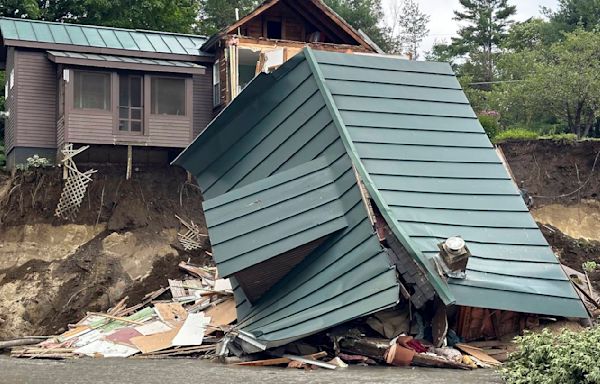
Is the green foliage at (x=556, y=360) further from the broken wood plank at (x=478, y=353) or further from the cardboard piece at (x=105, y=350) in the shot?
the cardboard piece at (x=105, y=350)

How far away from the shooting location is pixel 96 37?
2633cm

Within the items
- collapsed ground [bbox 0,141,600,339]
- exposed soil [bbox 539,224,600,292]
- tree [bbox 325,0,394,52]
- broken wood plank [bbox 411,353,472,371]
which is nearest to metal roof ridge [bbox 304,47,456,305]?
broken wood plank [bbox 411,353,472,371]

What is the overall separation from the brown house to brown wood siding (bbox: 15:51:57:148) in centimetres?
3

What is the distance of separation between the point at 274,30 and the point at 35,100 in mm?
7973

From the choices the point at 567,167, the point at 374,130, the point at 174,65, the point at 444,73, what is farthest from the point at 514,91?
the point at 374,130

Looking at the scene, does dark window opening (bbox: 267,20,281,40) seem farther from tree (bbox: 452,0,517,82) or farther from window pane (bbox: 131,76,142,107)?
tree (bbox: 452,0,517,82)

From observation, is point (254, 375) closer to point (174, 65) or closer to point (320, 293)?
point (320, 293)

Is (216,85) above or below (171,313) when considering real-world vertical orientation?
above

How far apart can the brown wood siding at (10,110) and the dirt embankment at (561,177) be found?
16.1 metres

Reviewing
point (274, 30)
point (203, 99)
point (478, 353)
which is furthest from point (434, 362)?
point (274, 30)

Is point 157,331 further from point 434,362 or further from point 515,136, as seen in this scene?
point 515,136

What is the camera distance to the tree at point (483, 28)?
48.5 metres

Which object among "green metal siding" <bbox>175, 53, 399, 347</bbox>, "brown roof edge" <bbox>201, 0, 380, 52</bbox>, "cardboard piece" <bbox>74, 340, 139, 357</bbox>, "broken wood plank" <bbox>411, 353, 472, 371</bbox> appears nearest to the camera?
"broken wood plank" <bbox>411, 353, 472, 371</bbox>

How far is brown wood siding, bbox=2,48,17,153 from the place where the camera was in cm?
2558
